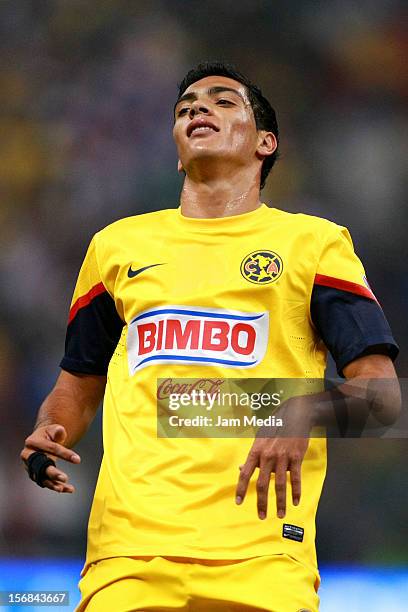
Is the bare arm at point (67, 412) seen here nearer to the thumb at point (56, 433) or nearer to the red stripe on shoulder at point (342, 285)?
the thumb at point (56, 433)

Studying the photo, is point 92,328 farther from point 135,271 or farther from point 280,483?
point 280,483

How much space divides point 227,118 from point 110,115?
6.76 feet

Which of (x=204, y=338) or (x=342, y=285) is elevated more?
(x=342, y=285)

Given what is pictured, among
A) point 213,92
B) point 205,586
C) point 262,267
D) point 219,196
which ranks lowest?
point 205,586

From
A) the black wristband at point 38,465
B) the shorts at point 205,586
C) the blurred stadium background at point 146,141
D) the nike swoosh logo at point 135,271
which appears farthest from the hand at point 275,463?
the blurred stadium background at point 146,141

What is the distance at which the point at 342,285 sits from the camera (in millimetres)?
2311

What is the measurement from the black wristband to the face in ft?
3.04

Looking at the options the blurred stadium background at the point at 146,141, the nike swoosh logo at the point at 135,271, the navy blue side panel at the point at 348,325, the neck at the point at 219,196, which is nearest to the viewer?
the navy blue side panel at the point at 348,325

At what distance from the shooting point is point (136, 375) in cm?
233

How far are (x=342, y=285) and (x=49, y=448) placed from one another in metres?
0.75

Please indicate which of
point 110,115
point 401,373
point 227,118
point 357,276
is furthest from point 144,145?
point 357,276

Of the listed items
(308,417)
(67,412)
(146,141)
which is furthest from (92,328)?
(146,141)

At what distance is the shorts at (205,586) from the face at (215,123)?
3.63 feet

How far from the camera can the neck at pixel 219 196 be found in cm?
261
